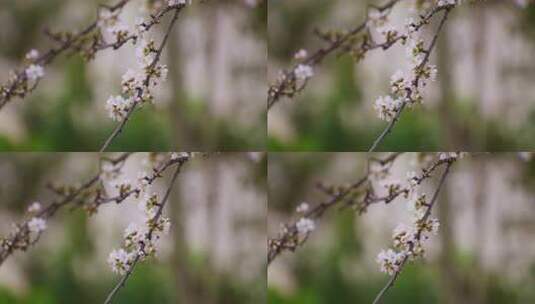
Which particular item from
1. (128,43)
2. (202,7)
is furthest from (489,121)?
(128,43)

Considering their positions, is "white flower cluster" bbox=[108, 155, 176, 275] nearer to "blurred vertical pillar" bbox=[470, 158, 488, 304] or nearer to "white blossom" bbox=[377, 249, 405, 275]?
"white blossom" bbox=[377, 249, 405, 275]

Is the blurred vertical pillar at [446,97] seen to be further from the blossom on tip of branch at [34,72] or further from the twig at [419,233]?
the blossom on tip of branch at [34,72]

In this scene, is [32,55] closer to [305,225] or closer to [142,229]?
[142,229]

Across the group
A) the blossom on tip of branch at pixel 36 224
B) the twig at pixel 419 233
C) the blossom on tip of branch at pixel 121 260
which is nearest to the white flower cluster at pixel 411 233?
the twig at pixel 419 233

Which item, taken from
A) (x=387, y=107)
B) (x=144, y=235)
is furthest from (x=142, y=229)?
(x=387, y=107)

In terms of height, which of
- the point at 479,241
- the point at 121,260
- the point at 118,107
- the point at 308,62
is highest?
the point at 308,62

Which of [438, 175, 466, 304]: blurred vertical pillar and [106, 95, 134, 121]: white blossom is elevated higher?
[106, 95, 134, 121]: white blossom

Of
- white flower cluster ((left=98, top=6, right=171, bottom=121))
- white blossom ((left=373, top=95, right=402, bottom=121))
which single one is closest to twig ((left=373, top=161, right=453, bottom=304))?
white blossom ((left=373, top=95, right=402, bottom=121))
